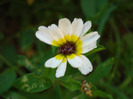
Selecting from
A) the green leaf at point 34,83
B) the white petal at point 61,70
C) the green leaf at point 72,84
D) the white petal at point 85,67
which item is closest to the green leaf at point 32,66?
the green leaf at point 34,83

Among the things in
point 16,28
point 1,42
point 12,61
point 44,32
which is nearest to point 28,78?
point 44,32

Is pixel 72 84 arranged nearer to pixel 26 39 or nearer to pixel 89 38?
pixel 89 38

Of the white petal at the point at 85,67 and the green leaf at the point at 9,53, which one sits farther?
the green leaf at the point at 9,53

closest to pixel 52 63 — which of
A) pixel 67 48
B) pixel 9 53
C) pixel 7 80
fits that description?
pixel 67 48

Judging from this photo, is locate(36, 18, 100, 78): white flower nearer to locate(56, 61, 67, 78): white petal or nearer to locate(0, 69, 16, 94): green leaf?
locate(56, 61, 67, 78): white petal

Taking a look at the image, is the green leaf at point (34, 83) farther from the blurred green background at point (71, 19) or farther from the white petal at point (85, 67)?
the blurred green background at point (71, 19)
